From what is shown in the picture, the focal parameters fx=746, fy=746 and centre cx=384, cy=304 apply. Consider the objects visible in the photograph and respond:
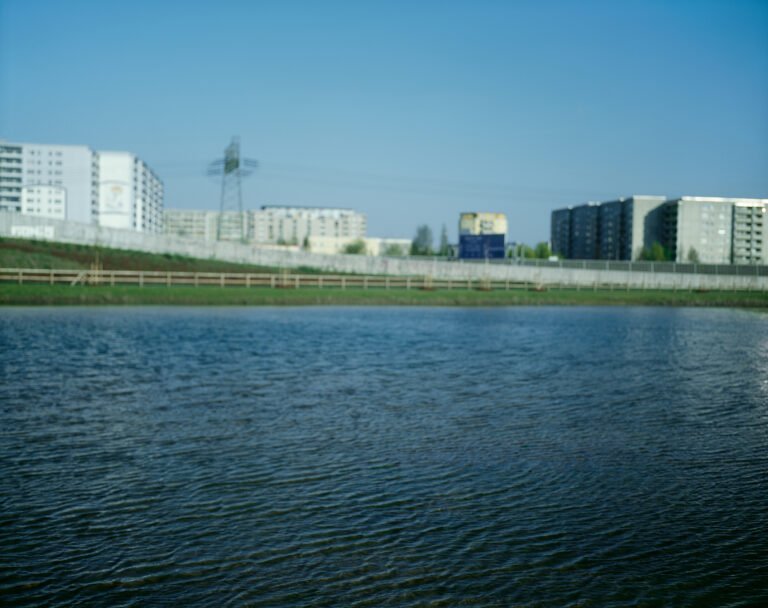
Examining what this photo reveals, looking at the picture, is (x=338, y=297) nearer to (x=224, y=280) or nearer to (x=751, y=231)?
(x=224, y=280)

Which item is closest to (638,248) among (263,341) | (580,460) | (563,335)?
(563,335)

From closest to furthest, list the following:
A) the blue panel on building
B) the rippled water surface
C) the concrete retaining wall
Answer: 1. the rippled water surface
2. the concrete retaining wall
3. the blue panel on building

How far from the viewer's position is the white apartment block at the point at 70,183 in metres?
153

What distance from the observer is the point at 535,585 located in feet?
21.6

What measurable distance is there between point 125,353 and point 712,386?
52.0 ft

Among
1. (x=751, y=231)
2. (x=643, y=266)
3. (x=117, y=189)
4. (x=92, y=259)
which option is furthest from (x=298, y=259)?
(x=117, y=189)

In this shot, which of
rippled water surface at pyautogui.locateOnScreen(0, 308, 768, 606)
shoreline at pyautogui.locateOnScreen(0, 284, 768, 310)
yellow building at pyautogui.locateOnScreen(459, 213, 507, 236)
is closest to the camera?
rippled water surface at pyautogui.locateOnScreen(0, 308, 768, 606)

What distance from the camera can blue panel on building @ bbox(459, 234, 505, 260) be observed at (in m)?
78.5

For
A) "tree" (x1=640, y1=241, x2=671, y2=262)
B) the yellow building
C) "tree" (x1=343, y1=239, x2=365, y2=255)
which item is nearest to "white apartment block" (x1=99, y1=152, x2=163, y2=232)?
"tree" (x1=343, y1=239, x2=365, y2=255)

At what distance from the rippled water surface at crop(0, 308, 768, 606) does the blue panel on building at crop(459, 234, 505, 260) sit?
58031 millimetres

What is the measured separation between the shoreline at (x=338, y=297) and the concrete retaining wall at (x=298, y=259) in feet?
22.5

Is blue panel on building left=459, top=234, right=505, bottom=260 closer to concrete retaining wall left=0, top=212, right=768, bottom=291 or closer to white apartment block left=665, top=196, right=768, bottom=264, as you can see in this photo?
concrete retaining wall left=0, top=212, right=768, bottom=291

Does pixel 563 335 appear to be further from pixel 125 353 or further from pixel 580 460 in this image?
pixel 580 460

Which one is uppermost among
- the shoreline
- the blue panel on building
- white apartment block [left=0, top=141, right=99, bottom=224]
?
white apartment block [left=0, top=141, right=99, bottom=224]
